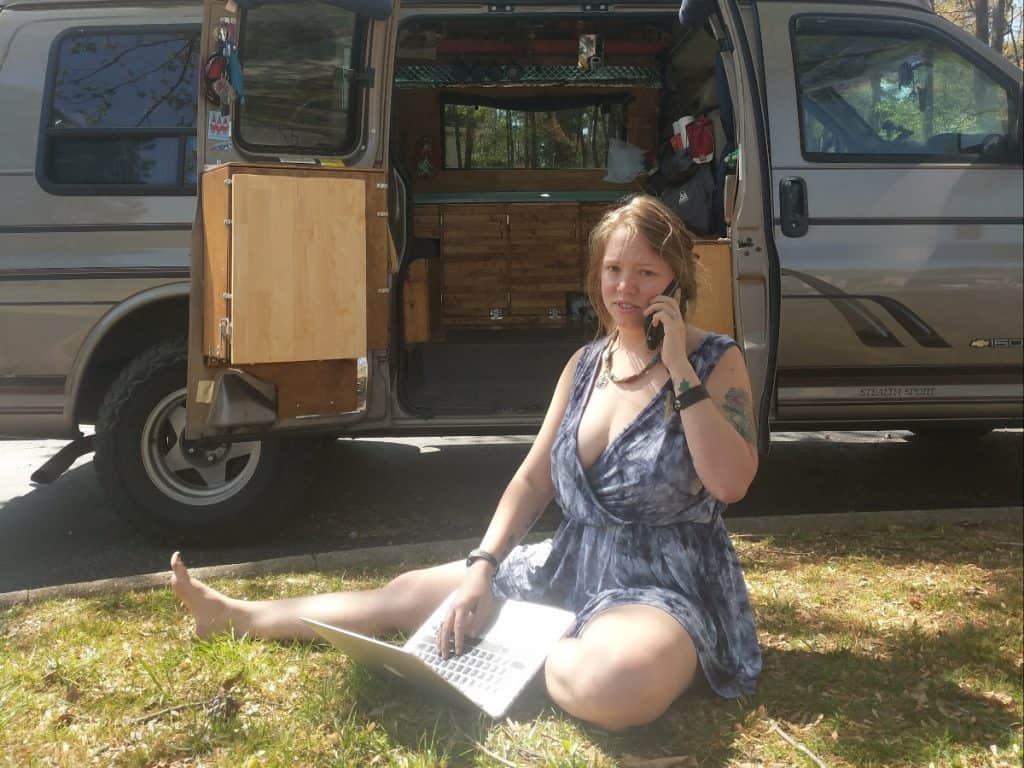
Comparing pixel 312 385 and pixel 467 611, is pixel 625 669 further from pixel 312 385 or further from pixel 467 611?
pixel 312 385

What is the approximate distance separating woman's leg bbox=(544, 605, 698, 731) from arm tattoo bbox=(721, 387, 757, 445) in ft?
1.53

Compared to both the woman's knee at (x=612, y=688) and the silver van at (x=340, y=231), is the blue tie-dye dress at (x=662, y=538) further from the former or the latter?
the silver van at (x=340, y=231)

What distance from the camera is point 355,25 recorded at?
13.3ft

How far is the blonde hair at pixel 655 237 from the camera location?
2.37 m

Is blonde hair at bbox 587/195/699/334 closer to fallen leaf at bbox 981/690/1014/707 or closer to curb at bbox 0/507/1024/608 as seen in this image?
fallen leaf at bbox 981/690/1014/707

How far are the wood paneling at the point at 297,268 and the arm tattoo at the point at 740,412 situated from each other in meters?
1.79

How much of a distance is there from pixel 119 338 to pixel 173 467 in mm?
580

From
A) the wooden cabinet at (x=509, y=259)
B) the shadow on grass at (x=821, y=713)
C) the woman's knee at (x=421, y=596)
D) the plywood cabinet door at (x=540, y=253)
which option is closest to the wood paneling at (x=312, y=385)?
the woman's knee at (x=421, y=596)

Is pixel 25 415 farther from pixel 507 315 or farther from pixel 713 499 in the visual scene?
pixel 507 315

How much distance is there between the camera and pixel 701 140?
15.8ft

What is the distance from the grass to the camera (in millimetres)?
2197

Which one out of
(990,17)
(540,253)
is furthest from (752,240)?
(990,17)

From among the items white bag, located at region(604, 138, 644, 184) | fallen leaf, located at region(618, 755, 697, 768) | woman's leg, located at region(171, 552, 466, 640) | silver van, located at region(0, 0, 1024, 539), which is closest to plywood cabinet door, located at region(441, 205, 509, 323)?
white bag, located at region(604, 138, 644, 184)

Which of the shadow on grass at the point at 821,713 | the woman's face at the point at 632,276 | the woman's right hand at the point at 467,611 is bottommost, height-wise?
the shadow on grass at the point at 821,713
